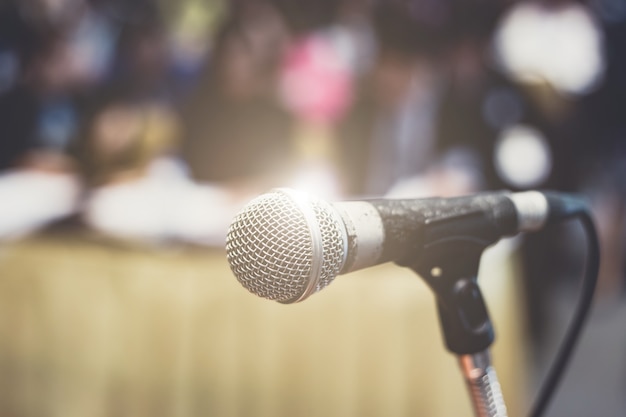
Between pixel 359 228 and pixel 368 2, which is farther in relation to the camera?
pixel 368 2

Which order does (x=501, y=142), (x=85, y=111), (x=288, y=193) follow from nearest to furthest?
(x=288, y=193) < (x=85, y=111) < (x=501, y=142)

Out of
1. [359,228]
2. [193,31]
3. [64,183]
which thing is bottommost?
[359,228]

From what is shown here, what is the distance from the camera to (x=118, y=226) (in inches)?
83.0

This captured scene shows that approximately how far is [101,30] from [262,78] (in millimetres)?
854

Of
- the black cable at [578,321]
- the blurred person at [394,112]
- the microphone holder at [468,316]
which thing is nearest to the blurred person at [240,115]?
the blurred person at [394,112]

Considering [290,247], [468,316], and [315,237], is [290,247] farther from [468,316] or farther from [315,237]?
[468,316]

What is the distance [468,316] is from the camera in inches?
22.9

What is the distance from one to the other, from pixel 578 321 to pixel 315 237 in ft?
1.55

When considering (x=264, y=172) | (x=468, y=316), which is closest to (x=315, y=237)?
(x=468, y=316)

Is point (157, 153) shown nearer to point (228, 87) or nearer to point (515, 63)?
point (228, 87)

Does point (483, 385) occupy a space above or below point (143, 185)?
below

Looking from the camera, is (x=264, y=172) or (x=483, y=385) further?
(x=264, y=172)

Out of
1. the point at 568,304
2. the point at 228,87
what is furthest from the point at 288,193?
the point at 568,304

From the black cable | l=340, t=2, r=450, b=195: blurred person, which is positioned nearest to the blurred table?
l=340, t=2, r=450, b=195: blurred person
